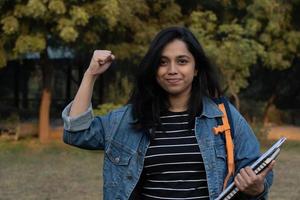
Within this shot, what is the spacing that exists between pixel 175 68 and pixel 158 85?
4.6 inches

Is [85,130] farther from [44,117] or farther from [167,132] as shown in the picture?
[44,117]

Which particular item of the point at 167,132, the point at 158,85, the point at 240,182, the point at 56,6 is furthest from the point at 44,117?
the point at 240,182

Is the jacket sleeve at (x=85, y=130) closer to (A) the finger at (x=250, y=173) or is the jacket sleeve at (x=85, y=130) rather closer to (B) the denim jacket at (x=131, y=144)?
(B) the denim jacket at (x=131, y=144)

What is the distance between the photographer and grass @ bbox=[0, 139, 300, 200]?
888cm

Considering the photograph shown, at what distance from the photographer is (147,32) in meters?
14.5

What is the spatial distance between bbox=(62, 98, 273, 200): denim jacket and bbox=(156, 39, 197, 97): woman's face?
0.37 feet

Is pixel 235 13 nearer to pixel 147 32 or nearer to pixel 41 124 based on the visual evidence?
pixel 147 32

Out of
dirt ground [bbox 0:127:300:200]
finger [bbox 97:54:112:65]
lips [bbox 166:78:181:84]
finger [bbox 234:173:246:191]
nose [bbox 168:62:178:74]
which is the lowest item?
dirt ground [bbox 0:127:300:200]

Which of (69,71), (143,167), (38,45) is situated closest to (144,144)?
(143,167)

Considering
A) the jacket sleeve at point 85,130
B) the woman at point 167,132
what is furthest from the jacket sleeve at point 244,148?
the jacket sleeve at point 85,130

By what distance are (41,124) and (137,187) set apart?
13655mm

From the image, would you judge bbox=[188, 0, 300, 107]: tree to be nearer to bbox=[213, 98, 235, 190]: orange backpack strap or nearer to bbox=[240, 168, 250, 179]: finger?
bbox=[213, 98, 235, 190]: orange backpack strap

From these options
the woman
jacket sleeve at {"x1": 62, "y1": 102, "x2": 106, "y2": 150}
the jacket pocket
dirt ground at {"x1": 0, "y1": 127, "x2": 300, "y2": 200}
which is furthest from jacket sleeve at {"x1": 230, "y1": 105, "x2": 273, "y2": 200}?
dirt ground at {"x1": 0, "y1": 127, "x2": 300, "y2": 200}

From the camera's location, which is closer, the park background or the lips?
the lips
